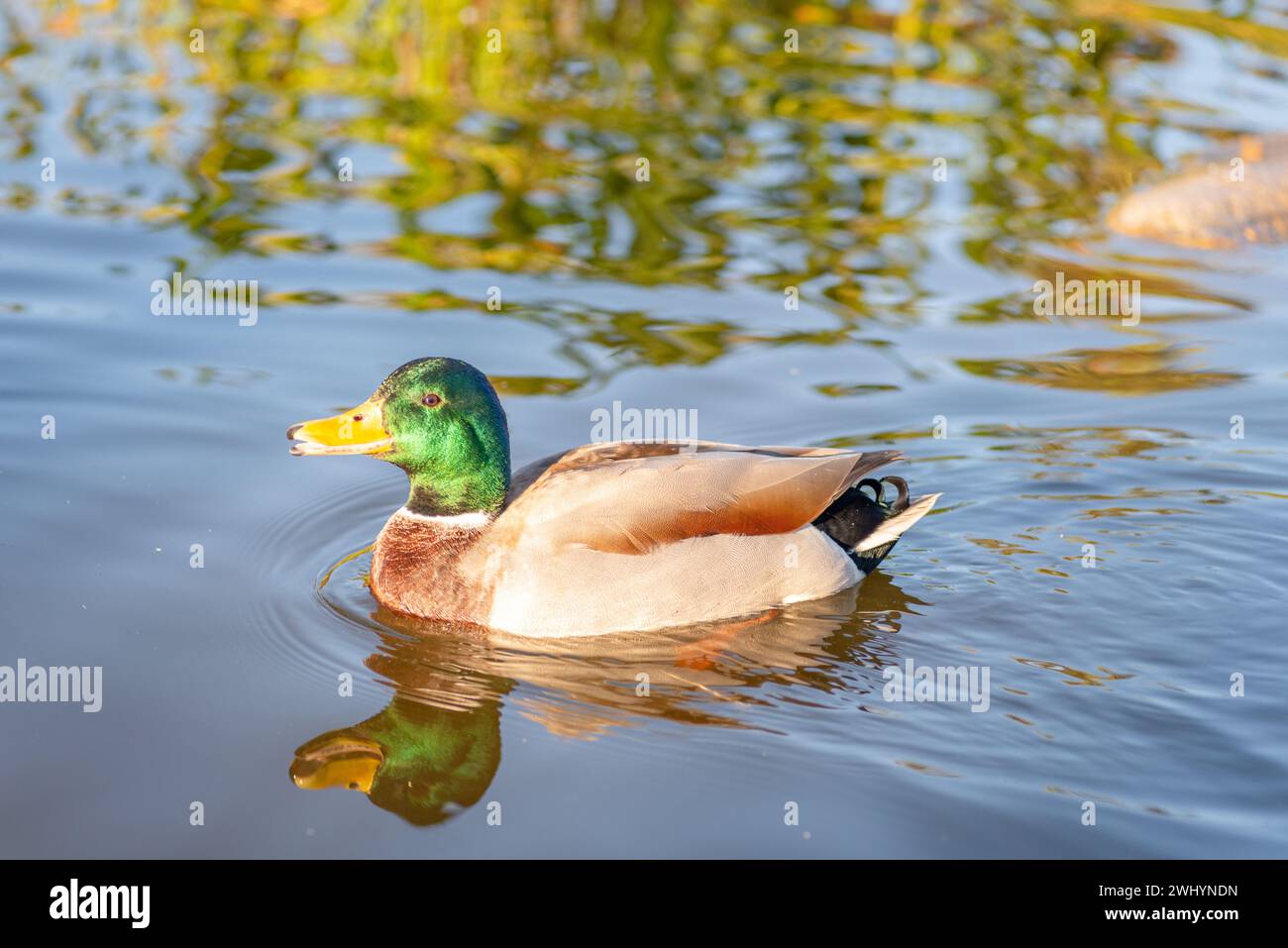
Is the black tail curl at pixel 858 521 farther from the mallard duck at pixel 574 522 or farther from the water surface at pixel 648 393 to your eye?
the water surface at pixel 648 393

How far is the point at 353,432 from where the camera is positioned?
22.5 feet

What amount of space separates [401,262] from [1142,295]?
4.57 m

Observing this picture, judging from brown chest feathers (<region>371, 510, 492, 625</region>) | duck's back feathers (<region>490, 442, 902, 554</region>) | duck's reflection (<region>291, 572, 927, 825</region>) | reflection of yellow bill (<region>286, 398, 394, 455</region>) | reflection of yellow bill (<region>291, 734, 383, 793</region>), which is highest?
reflection of yellow bill (<region>286, 398, 394, 455</region>)

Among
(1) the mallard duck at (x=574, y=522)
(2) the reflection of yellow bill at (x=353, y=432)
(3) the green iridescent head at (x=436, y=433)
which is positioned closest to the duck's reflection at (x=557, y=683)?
(1) the mallard duck at (x=574, y=522)

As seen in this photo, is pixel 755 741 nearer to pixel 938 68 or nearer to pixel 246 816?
pixel 246 816

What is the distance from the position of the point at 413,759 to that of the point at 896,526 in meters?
2.47

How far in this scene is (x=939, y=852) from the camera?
203 inches

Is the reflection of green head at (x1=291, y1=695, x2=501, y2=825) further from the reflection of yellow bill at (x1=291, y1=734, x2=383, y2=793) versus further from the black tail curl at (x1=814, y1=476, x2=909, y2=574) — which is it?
the black tail curl at (x1=814, y1=476, x2=909, y2=574)

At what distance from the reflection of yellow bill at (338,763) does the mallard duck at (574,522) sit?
1.02m


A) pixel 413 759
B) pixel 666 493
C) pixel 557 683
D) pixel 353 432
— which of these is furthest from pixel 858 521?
pixel 413 759

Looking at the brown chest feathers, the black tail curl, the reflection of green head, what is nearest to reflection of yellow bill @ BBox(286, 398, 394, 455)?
the brown chest feathers

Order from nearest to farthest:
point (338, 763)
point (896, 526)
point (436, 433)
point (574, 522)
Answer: point (338, 763) → point (574, 522) → point (436, 433) → point (896, 526)

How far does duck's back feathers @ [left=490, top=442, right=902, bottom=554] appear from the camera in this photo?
6.79 meters

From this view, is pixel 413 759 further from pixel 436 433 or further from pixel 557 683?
pixel 436 433
